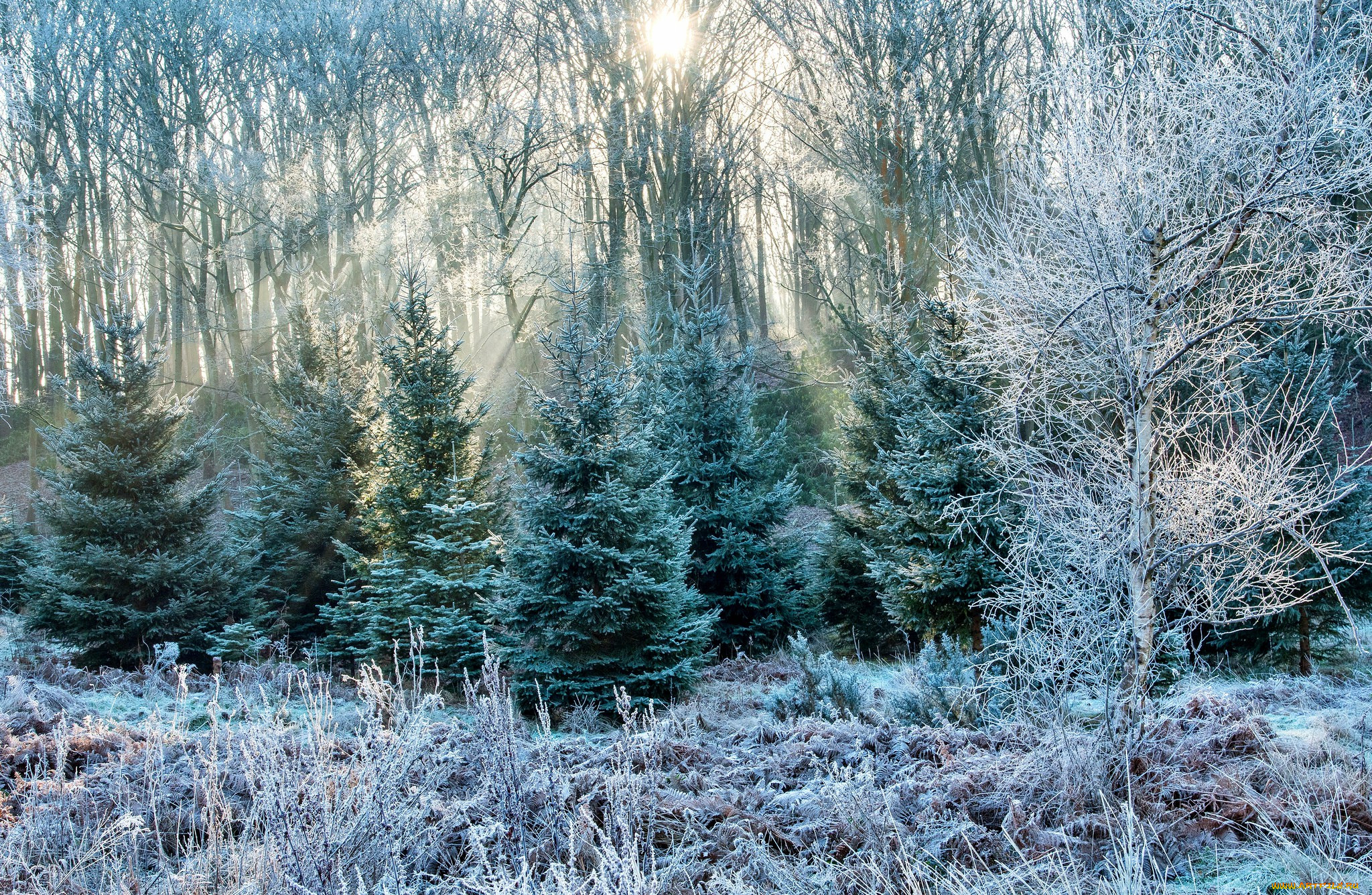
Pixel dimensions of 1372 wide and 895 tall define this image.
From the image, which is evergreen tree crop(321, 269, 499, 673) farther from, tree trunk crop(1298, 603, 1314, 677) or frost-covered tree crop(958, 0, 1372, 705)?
tree trunk crop(1298, 603, 1314, 677)

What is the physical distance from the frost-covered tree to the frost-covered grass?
2.21 ft

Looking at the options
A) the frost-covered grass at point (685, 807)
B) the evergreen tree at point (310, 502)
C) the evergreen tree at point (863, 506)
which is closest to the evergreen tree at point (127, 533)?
the evergreen tree at point (310, 502)

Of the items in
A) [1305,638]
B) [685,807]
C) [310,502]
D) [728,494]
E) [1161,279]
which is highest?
[1161,279]

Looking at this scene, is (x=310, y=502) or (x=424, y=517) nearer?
(x=424, y=517)

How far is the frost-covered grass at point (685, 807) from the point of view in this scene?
321 centimetres

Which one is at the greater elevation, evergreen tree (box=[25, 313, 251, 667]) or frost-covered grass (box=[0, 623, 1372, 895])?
evergreen tree (box=[25, 313, 251, 667])

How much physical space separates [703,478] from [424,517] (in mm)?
3976

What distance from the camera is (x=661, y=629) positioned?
8.01 metres

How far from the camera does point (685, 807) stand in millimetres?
4078

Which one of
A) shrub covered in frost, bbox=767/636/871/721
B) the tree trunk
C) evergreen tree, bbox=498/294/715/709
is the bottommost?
the tree trunk

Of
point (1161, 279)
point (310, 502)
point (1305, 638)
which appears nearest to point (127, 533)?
point (310, 502)

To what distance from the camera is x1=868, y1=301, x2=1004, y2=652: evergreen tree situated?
30.3ft

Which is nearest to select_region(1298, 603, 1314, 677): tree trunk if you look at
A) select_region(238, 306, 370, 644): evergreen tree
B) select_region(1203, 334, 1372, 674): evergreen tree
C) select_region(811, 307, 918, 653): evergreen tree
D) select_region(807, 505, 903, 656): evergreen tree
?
select_region(1203, 334, 1372, 674): evergreen tree

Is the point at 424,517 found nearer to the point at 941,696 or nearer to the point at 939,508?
the point at 939,508
